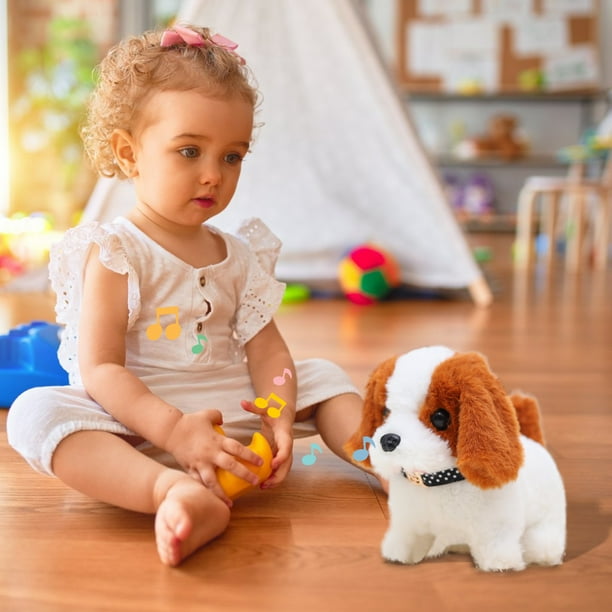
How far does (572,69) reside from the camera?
5.46m

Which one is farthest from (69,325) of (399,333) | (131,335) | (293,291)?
(293,291)

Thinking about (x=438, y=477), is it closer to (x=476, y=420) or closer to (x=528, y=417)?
(x=476, y=420)

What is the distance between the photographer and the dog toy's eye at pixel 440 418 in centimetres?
71

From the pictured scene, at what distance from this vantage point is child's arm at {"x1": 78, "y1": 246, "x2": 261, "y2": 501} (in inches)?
31.8

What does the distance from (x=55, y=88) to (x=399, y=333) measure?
11.1 ft

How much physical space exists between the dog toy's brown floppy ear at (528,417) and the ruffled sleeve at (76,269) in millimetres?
403

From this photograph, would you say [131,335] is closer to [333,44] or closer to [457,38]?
[333,44]

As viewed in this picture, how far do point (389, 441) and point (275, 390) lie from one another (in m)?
0.29

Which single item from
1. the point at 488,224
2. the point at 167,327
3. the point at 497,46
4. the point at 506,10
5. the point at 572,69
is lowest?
the point at 488,224

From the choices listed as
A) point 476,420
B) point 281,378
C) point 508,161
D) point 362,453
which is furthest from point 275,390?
point 508,161

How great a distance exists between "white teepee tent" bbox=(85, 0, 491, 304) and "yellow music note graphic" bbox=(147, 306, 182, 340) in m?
1.28

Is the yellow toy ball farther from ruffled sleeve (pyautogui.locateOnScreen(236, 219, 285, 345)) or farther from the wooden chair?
the wooden chair

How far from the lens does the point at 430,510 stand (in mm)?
731

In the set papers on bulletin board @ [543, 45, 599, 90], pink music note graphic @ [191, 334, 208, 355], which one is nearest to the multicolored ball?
pink music note graphic @ [191, 334, 208, 355]
